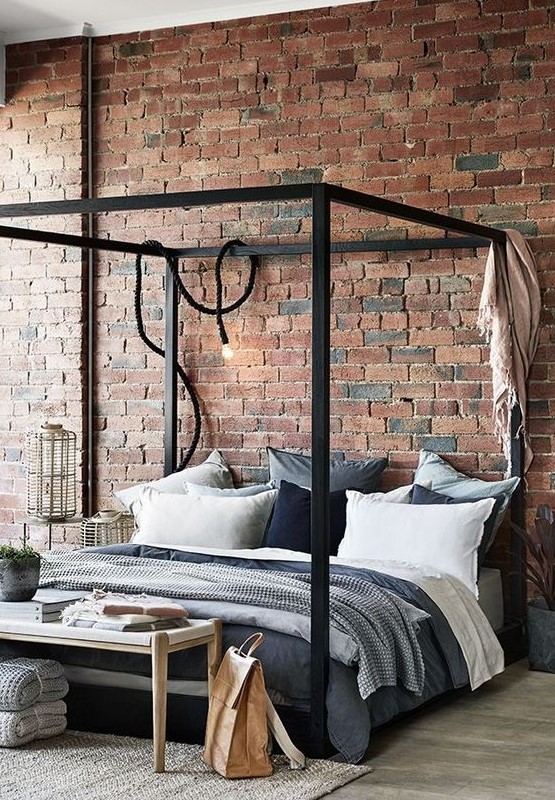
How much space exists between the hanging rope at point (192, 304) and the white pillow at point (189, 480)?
194 millimetres

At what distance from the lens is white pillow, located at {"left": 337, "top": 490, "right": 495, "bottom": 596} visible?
5.68 m

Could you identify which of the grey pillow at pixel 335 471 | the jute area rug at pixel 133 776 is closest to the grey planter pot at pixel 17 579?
the jute area rug at pixel 133 776

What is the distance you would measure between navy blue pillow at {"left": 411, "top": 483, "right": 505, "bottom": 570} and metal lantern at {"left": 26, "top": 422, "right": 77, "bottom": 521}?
2.08m

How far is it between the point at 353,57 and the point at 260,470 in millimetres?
2250

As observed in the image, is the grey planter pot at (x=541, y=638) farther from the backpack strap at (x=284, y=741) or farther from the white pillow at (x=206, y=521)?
the backpack strap at (x=284, y=741)

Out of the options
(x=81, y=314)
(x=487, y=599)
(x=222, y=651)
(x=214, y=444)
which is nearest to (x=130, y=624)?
(x=222, y=651)

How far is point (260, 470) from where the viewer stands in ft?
22.8

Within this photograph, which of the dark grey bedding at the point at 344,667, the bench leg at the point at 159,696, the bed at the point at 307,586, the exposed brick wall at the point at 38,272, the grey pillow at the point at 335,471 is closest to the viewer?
the bench leg at the point at 159,696

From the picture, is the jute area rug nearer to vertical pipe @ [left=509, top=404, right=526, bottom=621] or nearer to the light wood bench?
the light wood bench

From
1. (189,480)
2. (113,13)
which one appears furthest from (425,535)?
(113,13)

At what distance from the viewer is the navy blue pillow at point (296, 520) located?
6.11m

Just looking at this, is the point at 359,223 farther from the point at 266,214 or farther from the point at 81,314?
the point at 81,314

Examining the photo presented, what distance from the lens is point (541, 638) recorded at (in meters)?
5.90

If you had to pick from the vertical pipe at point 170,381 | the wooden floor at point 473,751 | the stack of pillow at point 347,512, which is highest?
the vertical pipe at point 170,381
